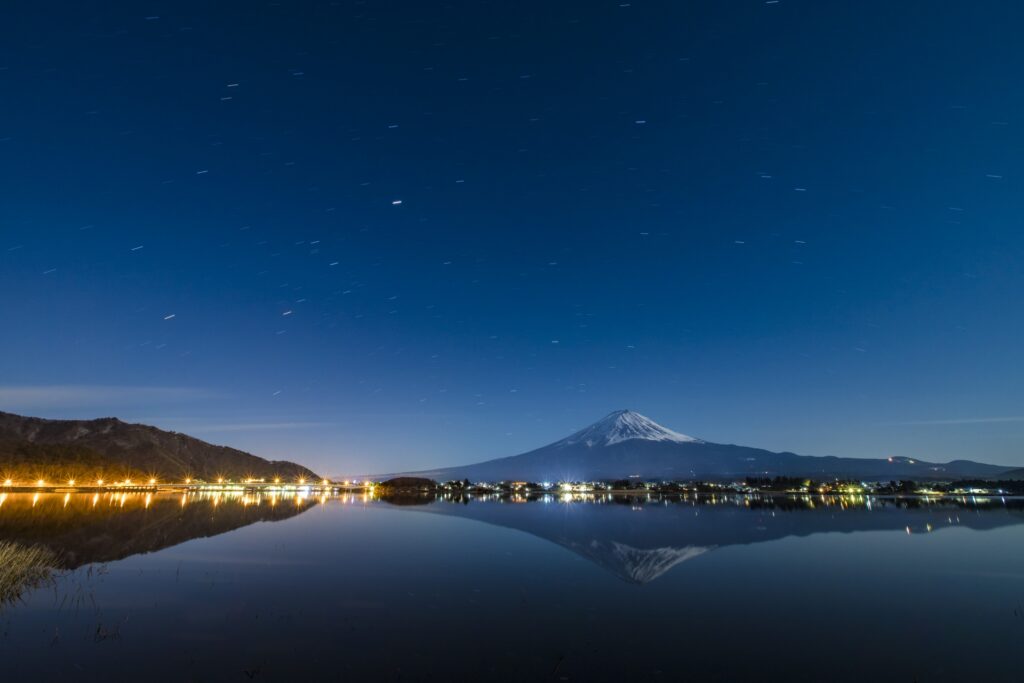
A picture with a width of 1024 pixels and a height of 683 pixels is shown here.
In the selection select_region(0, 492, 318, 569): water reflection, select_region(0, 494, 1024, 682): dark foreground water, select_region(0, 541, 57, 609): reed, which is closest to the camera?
select_region(0, 494, 1024, 682): dark foreground water

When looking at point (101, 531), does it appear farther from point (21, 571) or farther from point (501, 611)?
point (501, 611)

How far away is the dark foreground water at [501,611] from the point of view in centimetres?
1381

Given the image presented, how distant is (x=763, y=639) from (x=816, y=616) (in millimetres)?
4923

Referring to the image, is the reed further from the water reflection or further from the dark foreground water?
the water reflection

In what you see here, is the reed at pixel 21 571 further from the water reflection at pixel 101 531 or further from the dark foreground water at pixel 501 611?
the water reflection at pixel 101 531

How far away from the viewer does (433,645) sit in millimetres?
15375

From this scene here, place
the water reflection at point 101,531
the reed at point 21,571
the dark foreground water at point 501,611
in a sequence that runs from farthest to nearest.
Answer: the water reflection at point 101,531, the reed at point 21,571, the dark foreground water at point 501,611

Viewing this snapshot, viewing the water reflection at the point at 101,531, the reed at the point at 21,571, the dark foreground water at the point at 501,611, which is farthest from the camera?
the water reflection at the point at 101,531

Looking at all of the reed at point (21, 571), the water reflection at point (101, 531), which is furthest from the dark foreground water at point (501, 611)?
the water reflection at point (101, 531)

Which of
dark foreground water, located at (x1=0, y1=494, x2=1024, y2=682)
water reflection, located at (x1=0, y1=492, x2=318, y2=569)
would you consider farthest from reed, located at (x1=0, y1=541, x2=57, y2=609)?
water reflection, located at (x1=0, y1=492, x2=318, y2=569)

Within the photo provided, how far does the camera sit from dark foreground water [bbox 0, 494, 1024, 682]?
13.8 m

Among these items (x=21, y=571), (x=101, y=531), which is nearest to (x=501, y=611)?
(x=21, y=571)

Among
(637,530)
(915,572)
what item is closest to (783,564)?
(915,572)

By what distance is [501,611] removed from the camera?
781 inches
